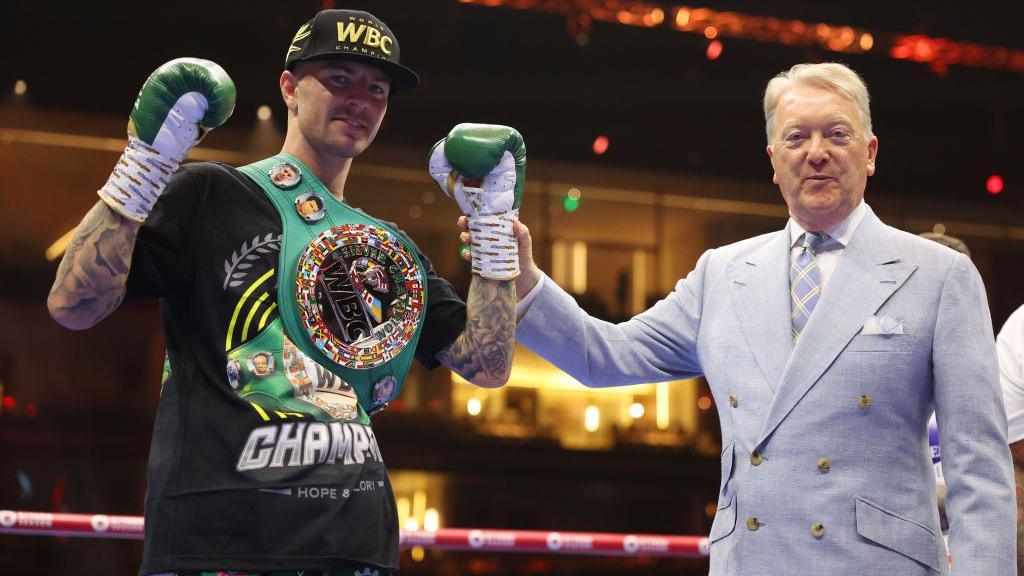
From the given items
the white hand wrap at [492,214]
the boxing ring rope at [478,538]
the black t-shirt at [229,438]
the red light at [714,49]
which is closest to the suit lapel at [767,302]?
the white hand wrap at [492,214]

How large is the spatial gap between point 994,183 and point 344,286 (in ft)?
25.9

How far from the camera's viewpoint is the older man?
2.03 m

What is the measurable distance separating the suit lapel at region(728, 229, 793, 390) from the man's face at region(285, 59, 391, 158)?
833mm

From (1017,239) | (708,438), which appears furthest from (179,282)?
(1017,239)

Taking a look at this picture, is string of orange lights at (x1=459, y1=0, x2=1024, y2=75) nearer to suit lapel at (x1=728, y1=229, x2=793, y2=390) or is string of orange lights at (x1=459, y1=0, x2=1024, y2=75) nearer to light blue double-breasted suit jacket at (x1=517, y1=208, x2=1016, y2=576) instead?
suit lapel at (x1=728, y1=229, x2=793, y2=390)

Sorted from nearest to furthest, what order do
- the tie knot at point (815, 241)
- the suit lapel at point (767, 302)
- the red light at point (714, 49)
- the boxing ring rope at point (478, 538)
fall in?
the suit lapel at point (767, 302)
the tie knot at point (815, 241)
the boxing ring rope at point (478, 538)
the red light at point (714, 49)

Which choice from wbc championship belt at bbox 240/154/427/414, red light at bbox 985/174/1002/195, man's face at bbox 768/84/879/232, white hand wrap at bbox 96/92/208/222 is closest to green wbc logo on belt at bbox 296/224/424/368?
wbc championship belt at bbox 240/154/427/414

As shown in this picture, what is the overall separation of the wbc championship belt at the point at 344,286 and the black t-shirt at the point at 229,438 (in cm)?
4

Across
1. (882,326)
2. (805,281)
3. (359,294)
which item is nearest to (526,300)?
(359,294)

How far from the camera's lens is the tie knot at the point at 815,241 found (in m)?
2.29

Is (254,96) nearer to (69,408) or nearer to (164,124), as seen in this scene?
(69,408)

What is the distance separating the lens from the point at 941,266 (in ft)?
7.13

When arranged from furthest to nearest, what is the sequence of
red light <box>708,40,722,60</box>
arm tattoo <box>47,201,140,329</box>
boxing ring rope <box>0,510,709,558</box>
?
red light <box>708,40,722,60</box> < boxing ring rope <box>0,510,709,558</box> < arm tattoo <box>47,201,140,329</box>

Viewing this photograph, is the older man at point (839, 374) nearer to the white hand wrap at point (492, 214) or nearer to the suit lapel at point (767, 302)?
the suit lapel at point (767, 302)
